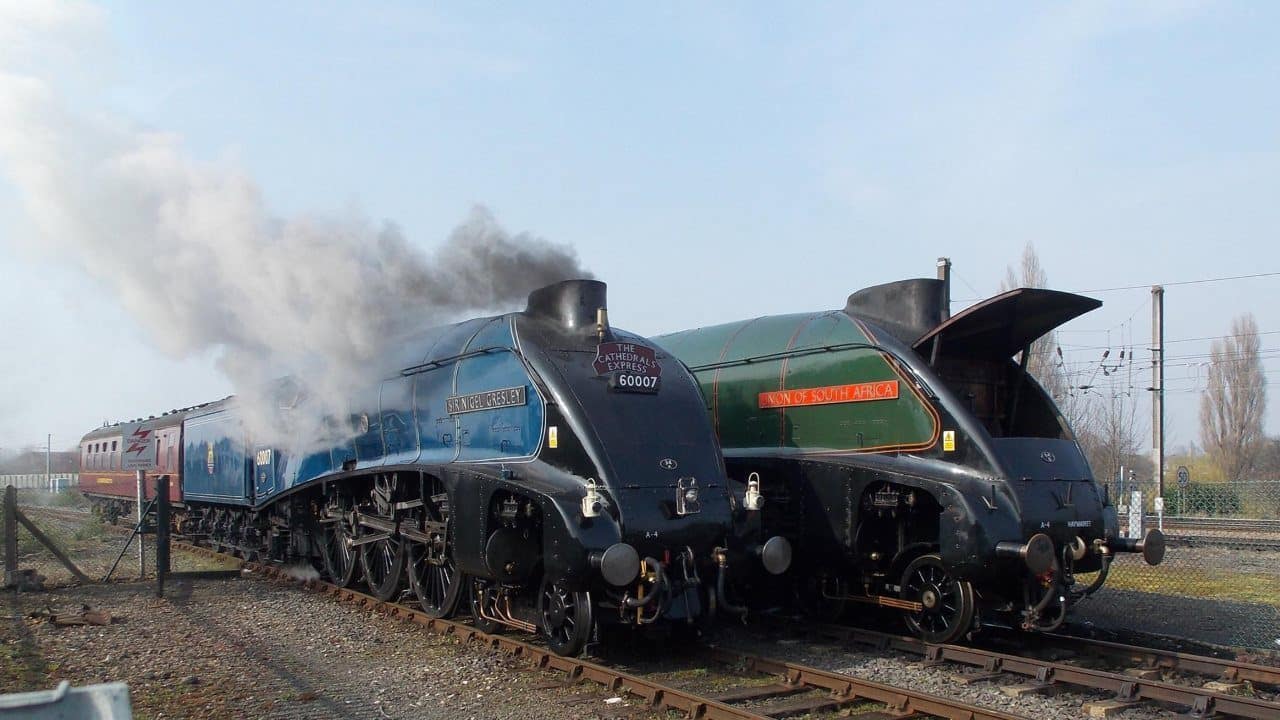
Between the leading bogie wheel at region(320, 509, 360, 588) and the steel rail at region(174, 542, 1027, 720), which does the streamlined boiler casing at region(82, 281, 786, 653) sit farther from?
the steel rail at region(174, 542, 1027, 720)

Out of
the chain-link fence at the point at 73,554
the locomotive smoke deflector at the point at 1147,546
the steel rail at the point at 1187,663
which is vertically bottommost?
the chain-link fence at the point at 73,554

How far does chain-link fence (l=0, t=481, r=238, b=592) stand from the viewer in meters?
12.4

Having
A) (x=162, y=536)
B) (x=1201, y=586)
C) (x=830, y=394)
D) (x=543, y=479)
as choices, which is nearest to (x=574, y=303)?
(x=543, y=479)

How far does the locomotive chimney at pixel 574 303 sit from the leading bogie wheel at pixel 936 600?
3846 millimetres

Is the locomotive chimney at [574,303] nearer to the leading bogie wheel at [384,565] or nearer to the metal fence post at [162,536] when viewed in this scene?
the leading bogie wheel at [384,565]

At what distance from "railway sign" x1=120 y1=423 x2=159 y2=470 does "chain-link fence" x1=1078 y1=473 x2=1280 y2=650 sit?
66.0ft

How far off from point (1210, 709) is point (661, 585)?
13.0 ft

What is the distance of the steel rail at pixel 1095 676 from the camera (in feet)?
22.2

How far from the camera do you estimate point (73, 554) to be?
57.6 feet

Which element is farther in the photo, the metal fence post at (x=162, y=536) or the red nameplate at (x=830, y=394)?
the metal fence post at (x=162, y=536)

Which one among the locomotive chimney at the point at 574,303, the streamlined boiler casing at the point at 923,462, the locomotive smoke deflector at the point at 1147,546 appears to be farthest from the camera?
the locomotive chimney at the point at 574,303

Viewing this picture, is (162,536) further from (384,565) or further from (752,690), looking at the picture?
(752,690)

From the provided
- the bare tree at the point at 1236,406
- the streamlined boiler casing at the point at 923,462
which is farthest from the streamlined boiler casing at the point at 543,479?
the bare tree at the point at 1236,406

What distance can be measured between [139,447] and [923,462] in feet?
67.1
